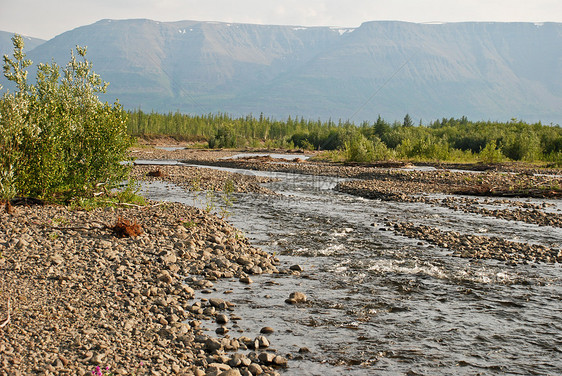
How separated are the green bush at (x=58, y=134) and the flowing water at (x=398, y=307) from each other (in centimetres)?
723

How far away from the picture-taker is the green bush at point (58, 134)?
16.6 m

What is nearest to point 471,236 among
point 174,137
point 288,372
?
point 288,372

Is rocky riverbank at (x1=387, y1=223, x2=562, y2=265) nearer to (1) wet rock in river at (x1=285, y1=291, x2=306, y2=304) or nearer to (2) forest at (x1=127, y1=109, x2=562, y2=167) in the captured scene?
(1) wet rock in river at (x1=285, y1=291, x2=306, y2=304)

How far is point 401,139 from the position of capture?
85250 millimetres

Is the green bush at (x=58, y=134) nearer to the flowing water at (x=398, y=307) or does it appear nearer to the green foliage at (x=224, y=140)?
the flowing water at (x=398, y=307)

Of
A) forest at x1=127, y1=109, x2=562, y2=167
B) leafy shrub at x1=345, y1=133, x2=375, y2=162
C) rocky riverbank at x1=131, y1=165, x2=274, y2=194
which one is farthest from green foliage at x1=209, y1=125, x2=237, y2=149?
rocky riverbank at x1=131, y1=165, x2=274, y2=194

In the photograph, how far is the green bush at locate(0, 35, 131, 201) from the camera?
→ 16.6 metres

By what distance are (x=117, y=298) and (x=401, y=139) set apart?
265 feet

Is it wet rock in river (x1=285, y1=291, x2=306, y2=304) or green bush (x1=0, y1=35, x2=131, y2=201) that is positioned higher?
green bush (x1=0, y1=35, x2=131, y2=201)

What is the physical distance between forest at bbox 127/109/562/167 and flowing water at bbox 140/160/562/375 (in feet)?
138

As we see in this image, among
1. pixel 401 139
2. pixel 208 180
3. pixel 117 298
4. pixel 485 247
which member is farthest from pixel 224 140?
pixel 117 298

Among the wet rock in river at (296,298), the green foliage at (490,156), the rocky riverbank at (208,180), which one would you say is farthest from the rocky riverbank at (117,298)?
the green foliage at (490,156)

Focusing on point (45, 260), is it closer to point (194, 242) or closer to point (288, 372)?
point (194, 242)

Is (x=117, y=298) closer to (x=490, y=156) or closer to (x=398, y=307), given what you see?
(x=398, y=307)
